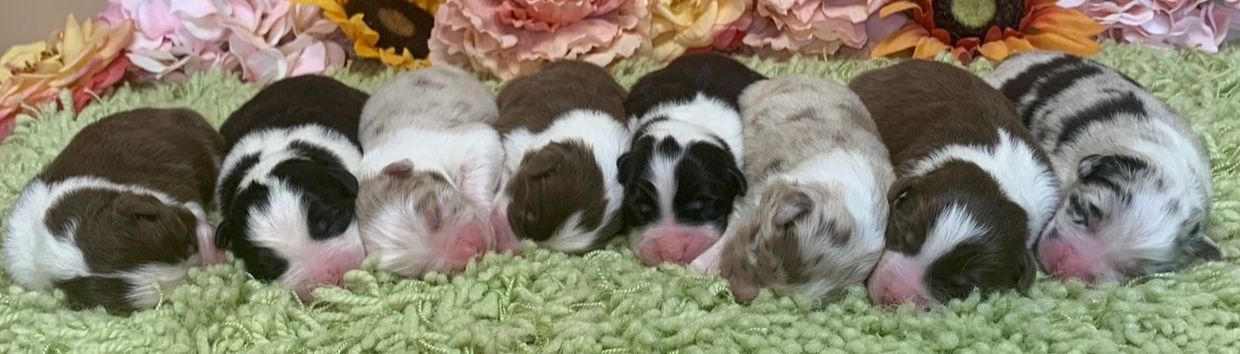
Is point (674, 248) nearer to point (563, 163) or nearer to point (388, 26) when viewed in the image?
point (563, 163)

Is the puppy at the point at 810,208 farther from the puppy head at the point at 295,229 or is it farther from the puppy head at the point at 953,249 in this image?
the puppy head at the point at 295,229

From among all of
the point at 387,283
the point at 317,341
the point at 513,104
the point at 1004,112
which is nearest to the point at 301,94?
the point at 513,104

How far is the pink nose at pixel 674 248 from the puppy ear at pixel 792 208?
0.90 feet

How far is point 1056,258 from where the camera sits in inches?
103

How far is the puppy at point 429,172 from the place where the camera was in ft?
8.71

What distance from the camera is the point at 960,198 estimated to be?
95.8 inches

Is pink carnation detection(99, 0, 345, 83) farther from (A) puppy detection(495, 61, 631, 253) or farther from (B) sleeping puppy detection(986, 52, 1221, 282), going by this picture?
(B) sleeping puppy detection(986, 52, 1221, 282)

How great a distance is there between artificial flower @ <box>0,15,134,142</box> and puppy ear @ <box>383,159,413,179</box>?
6.13 feet

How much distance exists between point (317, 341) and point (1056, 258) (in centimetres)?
182

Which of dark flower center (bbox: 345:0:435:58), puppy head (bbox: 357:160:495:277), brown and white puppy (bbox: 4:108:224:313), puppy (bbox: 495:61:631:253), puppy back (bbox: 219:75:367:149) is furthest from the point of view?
dark flower center (bbox: 345:0:435:58)

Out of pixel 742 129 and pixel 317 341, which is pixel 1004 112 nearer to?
pixel 742 129

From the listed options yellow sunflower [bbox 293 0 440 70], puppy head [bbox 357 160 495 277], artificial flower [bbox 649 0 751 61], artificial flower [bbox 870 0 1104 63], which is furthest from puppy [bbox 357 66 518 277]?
artificial flower [bbox 870 0 1104 63]

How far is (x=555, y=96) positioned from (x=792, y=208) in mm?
1079

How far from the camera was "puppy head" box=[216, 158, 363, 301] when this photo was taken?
2551 mm
